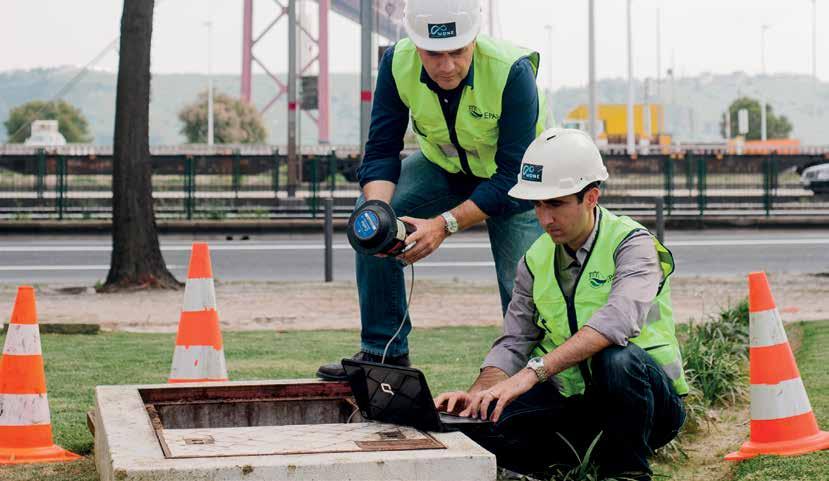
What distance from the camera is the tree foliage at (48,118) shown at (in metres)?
98.9

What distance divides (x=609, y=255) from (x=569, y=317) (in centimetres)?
26

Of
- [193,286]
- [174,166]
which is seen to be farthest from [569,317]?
[174,166]

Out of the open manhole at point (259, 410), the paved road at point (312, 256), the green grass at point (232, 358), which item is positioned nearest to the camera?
the open manhole at point (259, 410)

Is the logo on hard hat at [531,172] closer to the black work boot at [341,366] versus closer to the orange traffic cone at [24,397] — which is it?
the black work boot at [341,366]

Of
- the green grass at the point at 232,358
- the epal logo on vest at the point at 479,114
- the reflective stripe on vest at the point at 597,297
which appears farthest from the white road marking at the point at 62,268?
the reflective stripe on vest at the point at 597,297

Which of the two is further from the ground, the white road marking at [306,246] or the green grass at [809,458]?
the white road marking at [306,246]

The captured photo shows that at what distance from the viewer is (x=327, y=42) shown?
89438mm

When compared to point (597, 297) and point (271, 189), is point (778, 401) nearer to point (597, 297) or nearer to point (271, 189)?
point (597, 297)

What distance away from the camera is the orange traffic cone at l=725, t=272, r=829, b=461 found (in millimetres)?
5340

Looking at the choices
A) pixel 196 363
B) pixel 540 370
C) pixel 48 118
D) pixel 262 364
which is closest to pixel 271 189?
pixel 262 364

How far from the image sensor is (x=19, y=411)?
17.9ft

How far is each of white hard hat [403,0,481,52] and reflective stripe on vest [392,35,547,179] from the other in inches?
8.1

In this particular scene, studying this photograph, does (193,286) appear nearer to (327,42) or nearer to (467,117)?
(467,117)

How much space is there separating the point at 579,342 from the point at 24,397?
240 centimetres
